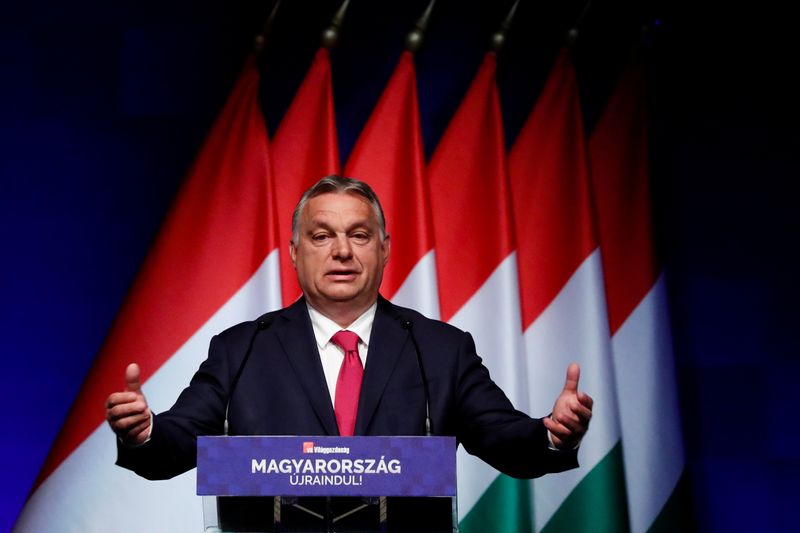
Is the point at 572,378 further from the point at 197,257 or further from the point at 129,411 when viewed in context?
the point at 197,257

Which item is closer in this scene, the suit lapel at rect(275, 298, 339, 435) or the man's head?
the suit lapel at rect(275, 298, 339, 435)

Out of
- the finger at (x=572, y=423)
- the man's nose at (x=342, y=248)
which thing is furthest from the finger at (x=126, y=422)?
the finger at (x=572, y=423)

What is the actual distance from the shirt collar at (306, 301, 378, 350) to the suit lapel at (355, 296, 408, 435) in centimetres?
4

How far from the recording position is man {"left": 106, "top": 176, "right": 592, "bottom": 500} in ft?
5.74

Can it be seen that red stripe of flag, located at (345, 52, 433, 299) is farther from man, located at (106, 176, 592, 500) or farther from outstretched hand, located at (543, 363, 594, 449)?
outstretched hand, located at (543, 363, 594, 449)

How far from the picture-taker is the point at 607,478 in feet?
9.68

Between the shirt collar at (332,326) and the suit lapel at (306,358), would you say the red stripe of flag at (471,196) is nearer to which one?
the shirt collar at (332,326)

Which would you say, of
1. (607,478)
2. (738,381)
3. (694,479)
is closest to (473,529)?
(607,478)

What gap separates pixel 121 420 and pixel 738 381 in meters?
2.36

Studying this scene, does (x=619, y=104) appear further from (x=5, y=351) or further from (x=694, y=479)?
(x=5, y=351)

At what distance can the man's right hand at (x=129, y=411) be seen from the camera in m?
1.55

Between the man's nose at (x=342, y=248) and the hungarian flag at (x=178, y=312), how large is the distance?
92 cm

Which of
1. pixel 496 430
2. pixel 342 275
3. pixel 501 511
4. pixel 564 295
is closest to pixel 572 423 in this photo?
pixel 496 430

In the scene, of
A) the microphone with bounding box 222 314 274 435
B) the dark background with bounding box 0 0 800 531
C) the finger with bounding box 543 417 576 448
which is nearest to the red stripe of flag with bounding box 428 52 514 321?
the dark background with bounding box 0 0 800 531
